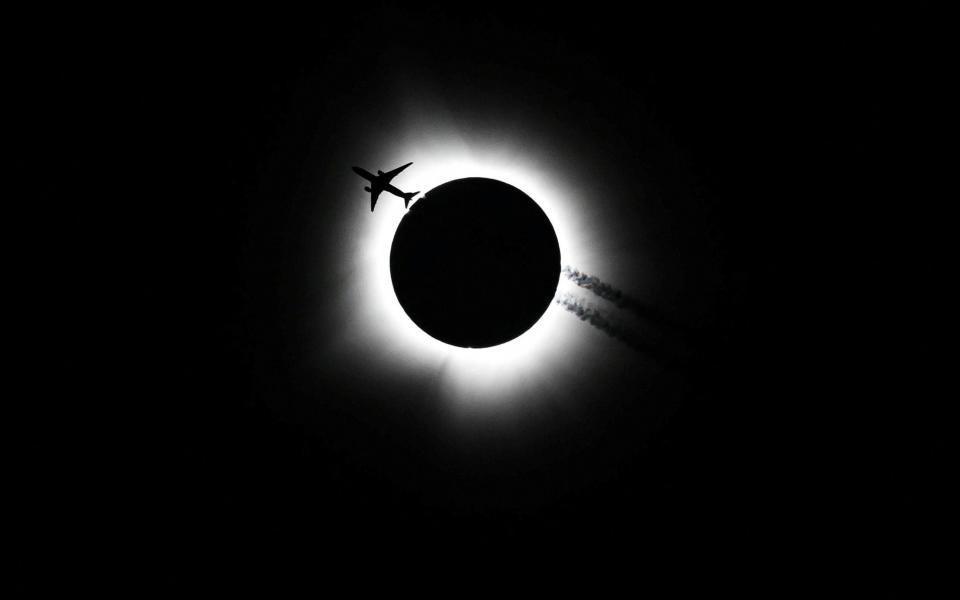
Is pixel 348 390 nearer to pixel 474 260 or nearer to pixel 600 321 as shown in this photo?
pixel 474 260

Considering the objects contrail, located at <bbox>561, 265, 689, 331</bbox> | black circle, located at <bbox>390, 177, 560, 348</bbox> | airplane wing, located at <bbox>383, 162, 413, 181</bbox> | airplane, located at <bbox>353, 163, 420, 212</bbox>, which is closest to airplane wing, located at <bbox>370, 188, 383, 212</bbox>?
airplane, located at <bbox>353, 163, 420, 212</bbox>

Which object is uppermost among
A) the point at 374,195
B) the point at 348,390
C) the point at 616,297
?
the point at 616,297

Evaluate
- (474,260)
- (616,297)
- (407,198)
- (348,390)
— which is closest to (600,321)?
(616,297)

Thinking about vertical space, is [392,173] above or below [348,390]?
above

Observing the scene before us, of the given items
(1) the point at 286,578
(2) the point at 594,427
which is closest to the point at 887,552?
(2) the point at 594,427

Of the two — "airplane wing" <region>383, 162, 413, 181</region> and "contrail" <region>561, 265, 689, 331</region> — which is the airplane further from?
"contrail" <region>561, 265, 689, 331</region>
